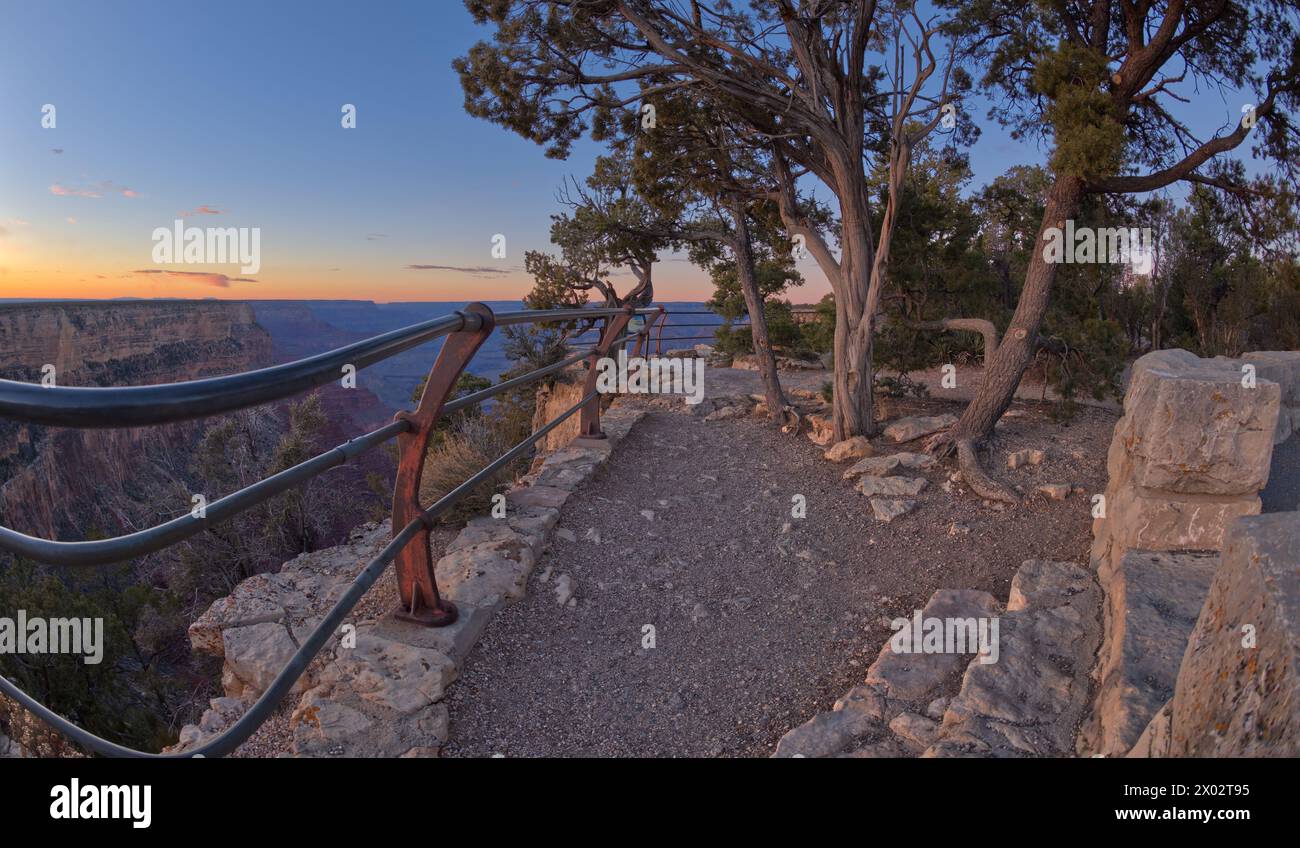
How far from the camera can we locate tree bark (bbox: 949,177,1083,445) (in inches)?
205

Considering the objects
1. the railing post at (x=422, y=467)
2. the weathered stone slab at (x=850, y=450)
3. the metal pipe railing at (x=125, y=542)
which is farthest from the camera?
the weathered stone slab at (x=850, y=450)

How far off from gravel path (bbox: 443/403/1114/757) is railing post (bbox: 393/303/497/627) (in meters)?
0.28

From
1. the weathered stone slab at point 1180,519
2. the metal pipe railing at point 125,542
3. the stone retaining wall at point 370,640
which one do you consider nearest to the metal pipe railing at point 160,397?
the metal pipe railing at point 125,542

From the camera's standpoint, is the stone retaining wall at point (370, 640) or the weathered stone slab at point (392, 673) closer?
the stone retaining wall at point (370, 640)

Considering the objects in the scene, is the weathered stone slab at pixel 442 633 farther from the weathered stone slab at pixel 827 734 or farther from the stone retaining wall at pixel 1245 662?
the stone retaining wall at pixel 1245 662

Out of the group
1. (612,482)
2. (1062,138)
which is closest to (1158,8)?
(1062,138)

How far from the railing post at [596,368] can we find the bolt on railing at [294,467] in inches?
63.7

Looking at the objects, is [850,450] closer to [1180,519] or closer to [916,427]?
[916,427]

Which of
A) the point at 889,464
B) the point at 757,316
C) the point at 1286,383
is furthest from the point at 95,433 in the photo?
the point at 1286,383

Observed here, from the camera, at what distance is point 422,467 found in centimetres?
236

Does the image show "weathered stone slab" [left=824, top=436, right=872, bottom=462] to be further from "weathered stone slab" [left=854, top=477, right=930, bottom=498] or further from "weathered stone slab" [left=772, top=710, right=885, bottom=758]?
"weathered stone slab" [left=772, top=710, right=885, bottom=758]

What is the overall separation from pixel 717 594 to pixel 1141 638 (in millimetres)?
1689

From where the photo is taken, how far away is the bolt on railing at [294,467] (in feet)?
3.58

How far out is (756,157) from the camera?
6938 millimetres
